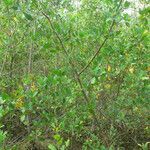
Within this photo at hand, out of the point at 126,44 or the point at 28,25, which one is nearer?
the point at 126,44

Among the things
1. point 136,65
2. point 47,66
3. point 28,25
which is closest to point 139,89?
point 136,65

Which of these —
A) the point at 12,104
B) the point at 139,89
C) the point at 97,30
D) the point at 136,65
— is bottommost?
the point at 12,104

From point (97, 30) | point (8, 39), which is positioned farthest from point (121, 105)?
point (8, 39)

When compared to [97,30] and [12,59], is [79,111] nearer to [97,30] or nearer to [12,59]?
[97,30]

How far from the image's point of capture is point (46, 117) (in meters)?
3.76

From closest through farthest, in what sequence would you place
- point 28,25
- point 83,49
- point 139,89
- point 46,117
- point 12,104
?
1. point 12,104
2. point 46,117
3. point 139,89
4. point 83,49
5. point 28,25

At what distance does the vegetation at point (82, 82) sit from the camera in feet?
11.3

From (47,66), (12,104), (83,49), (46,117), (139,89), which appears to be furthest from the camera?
(47,66)

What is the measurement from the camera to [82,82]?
12.9ft

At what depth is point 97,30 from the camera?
12.7 ft

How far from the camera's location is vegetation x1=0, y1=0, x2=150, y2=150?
3459mm

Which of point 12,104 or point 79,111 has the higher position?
point 79,111

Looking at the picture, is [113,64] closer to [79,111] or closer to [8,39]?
[79,111]

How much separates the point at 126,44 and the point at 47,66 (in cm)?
262
